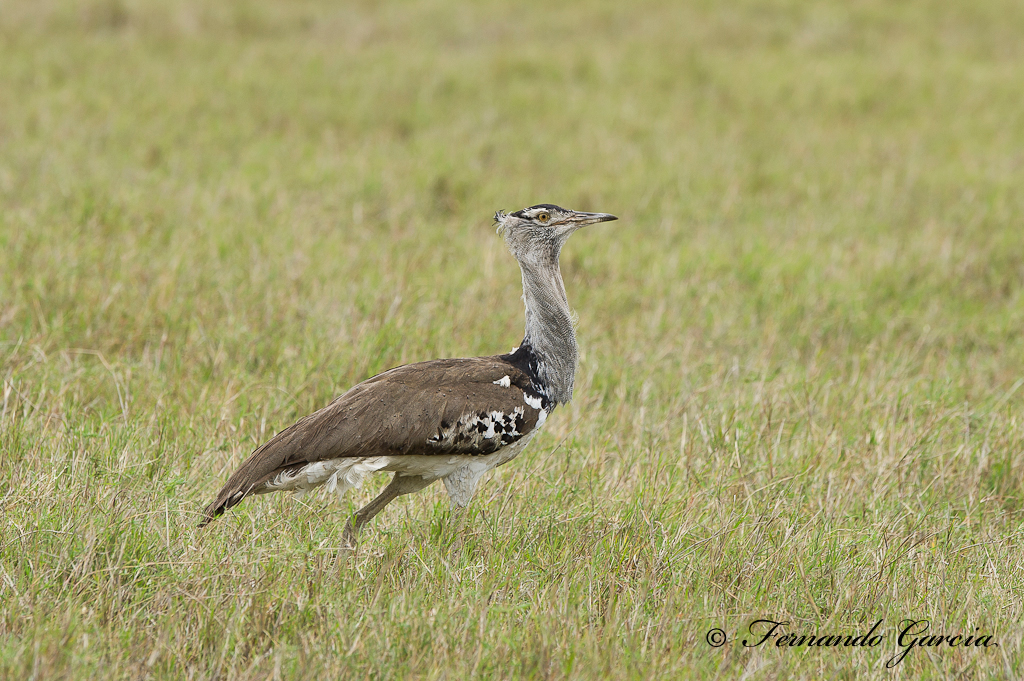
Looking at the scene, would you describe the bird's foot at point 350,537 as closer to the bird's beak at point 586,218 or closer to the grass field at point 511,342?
the grass field at point 511,342

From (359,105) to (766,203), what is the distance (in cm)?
370

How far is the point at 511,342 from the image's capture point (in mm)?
5430

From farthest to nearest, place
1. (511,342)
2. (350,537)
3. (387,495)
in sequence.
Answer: (511,342), (387,495), (350,537)

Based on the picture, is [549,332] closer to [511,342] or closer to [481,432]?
Result: [481,432]

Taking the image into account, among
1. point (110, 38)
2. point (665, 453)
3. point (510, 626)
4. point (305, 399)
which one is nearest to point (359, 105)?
point (110, 38)

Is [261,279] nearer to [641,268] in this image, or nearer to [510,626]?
[641,268]

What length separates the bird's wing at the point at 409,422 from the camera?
3201 mm

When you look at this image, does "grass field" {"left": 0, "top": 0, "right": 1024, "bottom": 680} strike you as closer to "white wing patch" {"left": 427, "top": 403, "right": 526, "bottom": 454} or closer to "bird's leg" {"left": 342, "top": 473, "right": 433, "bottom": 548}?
"bird's leg" {"left": 342, "top": 473, "right": 433, "bottom": 548}

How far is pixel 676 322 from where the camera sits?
18.7 feet

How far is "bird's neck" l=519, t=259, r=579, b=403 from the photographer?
11.8 feet

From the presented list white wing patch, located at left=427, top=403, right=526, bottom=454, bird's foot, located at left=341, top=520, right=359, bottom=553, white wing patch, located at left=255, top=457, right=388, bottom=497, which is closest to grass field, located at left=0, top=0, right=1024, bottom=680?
bird's foot, located at left=341, top=520, right=359, bottom=553

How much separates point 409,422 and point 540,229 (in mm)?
855

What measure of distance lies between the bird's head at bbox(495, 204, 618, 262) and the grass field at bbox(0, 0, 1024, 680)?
86cm

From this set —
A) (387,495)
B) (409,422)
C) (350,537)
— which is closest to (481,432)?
(409,422)
